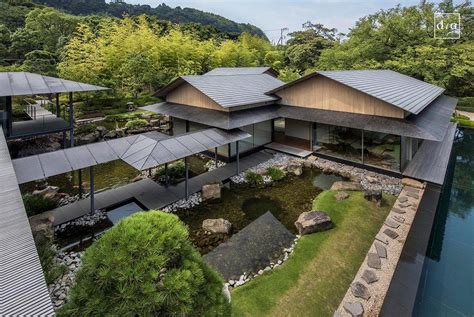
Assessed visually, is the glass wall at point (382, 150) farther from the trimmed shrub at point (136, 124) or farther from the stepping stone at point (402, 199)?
the trimmed shrub at point (136, 124)

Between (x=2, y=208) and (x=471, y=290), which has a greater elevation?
(x=2, y=208)

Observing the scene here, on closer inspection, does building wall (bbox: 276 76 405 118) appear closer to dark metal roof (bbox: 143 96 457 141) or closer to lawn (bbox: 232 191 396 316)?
dark metal roof (bbox: 143 96 457 141)

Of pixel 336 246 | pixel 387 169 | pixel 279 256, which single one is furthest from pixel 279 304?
pixel 387 169

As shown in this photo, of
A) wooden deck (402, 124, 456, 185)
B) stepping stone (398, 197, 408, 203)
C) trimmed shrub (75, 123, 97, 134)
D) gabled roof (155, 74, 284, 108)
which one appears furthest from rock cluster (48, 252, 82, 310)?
trimmed shrub (75, 123, 97, 134)

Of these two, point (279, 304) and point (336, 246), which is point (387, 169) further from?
point (279, 304)

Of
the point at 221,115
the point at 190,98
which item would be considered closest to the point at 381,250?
the point at 221,115
